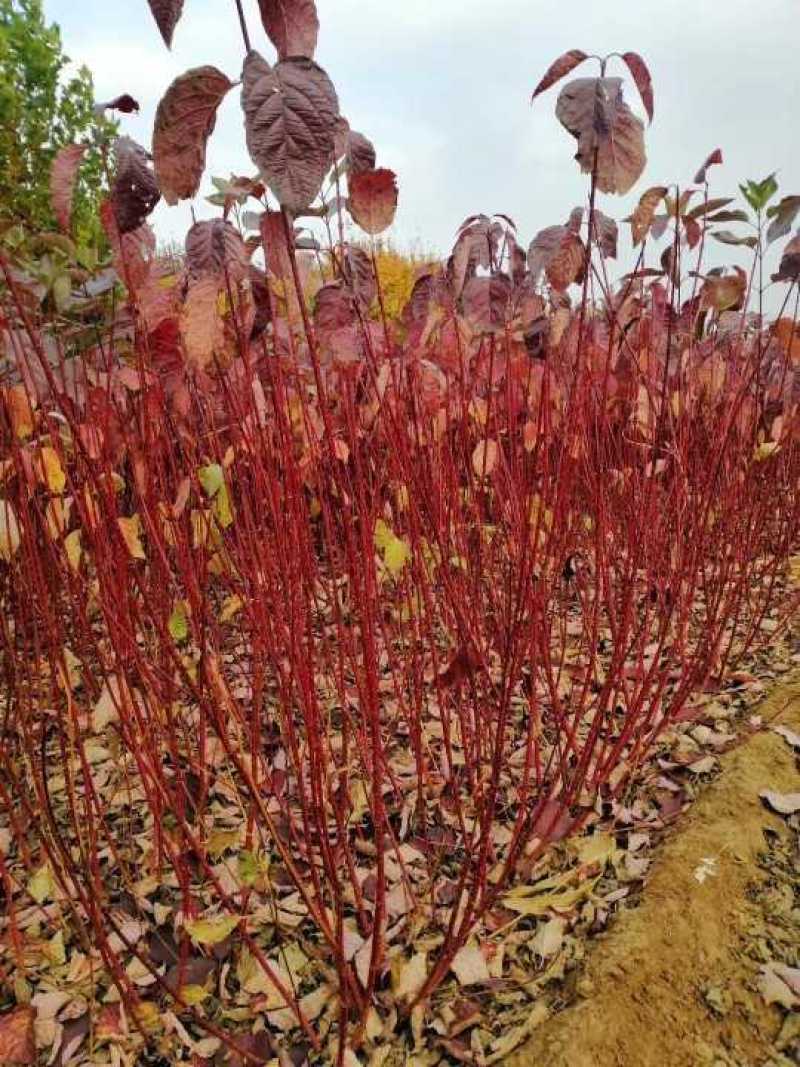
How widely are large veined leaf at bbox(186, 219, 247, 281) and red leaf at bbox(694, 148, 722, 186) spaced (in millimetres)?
1103

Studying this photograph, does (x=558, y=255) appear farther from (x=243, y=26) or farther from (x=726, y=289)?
(x=726, y=289)

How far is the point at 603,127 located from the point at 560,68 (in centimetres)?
12

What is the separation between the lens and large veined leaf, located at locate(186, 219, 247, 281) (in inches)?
31.7

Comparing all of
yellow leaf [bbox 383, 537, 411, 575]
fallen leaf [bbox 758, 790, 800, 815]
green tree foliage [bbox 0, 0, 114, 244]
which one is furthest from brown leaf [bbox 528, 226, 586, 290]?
green tree foliage [bbox 0, 0, 114, 244]

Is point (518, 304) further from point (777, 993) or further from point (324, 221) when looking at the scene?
point (777, 993)

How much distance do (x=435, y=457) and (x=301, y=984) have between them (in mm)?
921

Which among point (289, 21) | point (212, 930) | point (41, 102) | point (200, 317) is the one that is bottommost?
point (212, 930)

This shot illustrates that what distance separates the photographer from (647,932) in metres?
1.24

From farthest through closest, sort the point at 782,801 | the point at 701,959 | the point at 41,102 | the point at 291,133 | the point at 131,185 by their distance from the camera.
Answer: the point at 41,102
the point at 782,801
the point at 701,959
the point at 131,185
the point at 291,133

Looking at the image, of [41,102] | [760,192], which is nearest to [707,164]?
[760,192]

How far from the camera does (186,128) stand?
0.62 metres

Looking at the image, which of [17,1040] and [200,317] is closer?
[200,317]

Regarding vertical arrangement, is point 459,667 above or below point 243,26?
below

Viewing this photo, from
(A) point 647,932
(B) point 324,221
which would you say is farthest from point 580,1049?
(B) point 324,221
